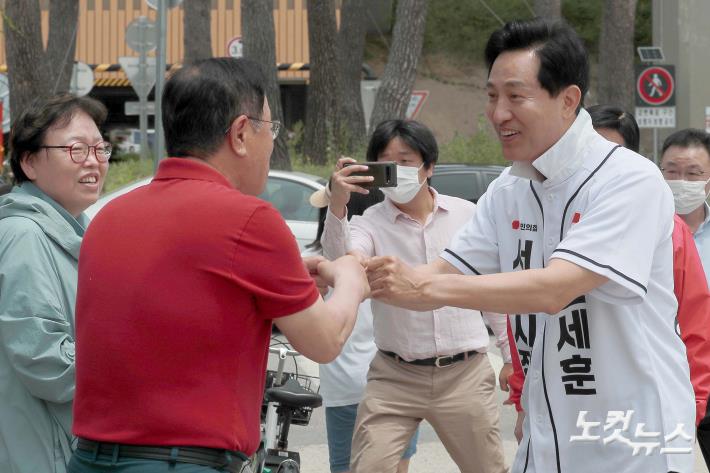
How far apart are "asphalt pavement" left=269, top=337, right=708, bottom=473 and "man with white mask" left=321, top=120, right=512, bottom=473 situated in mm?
1931

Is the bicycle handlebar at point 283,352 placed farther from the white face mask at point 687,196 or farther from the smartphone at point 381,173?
the white face mask at point 687,196

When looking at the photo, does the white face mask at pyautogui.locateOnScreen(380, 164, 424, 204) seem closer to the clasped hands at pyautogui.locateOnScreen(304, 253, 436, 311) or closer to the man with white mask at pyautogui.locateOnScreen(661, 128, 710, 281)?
the man with white mask at pyautogui.locateOnScreen(661, 128, 710, 281)

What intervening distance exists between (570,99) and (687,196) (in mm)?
2577

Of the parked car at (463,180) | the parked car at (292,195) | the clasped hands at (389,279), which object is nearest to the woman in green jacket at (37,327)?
the clasped hands at (389,279)

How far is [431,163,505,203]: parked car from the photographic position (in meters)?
12.8

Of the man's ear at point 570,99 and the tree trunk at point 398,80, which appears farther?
the tree trunk at point 398,80

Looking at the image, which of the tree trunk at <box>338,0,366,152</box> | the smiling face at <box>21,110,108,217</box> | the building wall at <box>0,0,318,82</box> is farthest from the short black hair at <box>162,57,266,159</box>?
the building wall at <box>0,0,318,82</box>

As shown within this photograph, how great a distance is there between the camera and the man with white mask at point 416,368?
5359 millimetres

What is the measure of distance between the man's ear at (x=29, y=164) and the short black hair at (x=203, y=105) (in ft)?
4.17

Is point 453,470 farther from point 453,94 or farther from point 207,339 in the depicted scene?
point 453,94

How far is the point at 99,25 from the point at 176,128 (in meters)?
33.0

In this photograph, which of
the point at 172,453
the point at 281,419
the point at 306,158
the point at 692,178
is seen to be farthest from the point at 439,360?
the point at 306,158

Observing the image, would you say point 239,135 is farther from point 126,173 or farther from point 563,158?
point 126,173

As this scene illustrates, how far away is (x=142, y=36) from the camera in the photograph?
15.9 m
